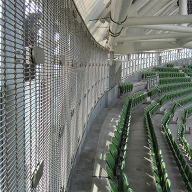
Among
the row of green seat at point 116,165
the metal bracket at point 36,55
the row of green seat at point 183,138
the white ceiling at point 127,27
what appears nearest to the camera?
the metal bracket at point 36,55

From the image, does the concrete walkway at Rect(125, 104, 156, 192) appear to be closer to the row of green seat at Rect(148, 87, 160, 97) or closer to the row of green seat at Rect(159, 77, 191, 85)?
the row of green seat at Rect(148, 87, 160, 97)

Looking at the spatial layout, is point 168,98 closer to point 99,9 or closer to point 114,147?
point 99,9

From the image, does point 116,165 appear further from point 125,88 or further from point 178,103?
point 125,88

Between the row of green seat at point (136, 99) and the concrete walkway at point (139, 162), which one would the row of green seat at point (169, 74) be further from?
the concrete walkway at point (139, 162)

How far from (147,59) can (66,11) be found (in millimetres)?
29235

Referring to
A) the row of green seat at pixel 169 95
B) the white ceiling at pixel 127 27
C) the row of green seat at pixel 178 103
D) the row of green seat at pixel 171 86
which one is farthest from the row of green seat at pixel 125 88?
the white ceiling at pixel 127 27

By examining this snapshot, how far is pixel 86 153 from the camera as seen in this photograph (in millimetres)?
7094

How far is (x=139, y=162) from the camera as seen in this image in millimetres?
7652

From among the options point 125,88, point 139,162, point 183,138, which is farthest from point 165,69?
point 139,162

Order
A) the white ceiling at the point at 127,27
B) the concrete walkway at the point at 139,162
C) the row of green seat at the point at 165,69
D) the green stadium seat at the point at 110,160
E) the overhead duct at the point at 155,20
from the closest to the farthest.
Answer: the green stadium seat at the point at 110,160, the concrete walkway at the point at 139,162, the white ceiling at the point at 127,27, the overhead duct at the point at 155,20, the row of green seat at the point at 165,69

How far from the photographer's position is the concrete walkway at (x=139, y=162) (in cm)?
626

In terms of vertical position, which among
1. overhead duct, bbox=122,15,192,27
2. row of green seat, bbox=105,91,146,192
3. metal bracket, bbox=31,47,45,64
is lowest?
row of green seat, bbox=105,91,146,192

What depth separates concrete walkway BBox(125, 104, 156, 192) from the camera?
20.6 ft

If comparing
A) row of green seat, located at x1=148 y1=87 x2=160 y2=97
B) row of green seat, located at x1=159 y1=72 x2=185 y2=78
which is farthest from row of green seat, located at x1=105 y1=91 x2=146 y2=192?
row of green seat, located at x1=159 y1=72 x2=185 y2=78
